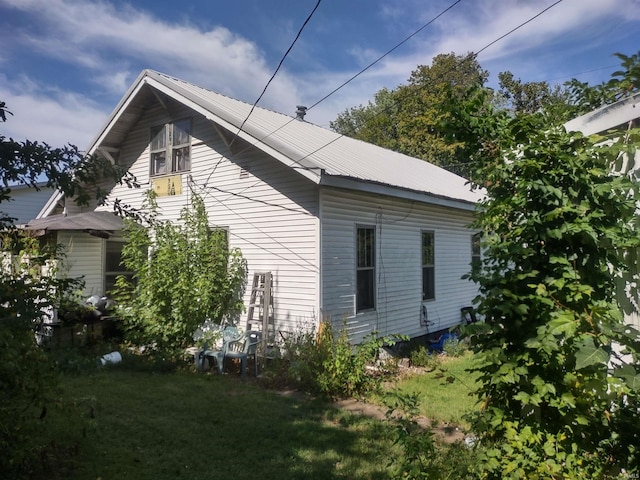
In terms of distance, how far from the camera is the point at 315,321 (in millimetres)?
8320

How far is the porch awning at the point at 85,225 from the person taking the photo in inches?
388

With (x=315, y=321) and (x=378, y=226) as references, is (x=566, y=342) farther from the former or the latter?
(x=378, y=226)

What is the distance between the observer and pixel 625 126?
327 centimetres

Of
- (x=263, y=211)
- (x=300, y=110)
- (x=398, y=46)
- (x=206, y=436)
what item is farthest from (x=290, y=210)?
(x=300, y=110)

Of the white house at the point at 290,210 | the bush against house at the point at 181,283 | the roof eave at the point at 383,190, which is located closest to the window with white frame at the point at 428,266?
the white house at the point at 290,210

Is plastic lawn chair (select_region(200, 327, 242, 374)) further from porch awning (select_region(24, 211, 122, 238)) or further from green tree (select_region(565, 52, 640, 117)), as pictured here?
green tree (select_region(565, 52, 640, 117))

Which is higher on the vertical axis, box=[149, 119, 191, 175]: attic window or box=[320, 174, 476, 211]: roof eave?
box=[149, 119, 191, 175]: attic window

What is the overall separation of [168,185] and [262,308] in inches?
173

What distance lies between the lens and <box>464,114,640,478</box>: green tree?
101 inches

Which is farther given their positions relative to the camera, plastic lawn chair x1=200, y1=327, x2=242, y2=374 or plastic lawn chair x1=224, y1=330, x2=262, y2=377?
plastic lawn chair x1=200, y1=327, x2=242, y2=374

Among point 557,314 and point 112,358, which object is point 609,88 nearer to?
point 557,314

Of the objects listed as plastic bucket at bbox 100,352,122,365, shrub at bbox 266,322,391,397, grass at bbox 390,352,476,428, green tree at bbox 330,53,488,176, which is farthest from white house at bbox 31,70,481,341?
green tree at bbox 330,53,488,176

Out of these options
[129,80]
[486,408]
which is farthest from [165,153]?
[486,408]

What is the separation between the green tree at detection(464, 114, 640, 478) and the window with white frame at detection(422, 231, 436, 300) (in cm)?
877
